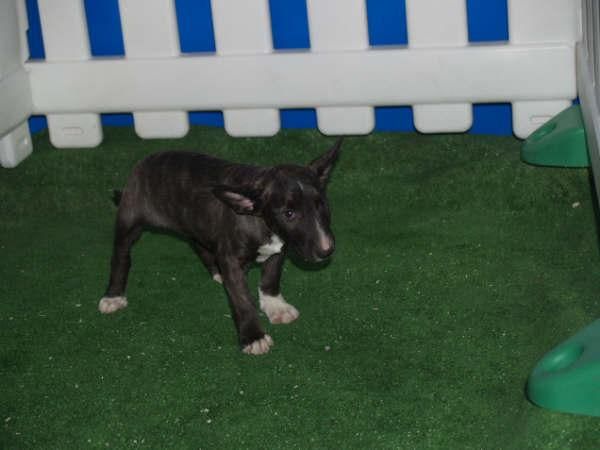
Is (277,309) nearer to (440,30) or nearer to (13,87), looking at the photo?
(440,30)

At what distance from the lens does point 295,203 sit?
3525 millimetres

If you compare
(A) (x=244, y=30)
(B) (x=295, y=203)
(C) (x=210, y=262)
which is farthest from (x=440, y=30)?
(B) (x=295, y=203)

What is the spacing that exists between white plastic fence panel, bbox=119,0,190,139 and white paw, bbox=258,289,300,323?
5.24 feet

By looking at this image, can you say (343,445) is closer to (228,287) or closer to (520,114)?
(228,287)

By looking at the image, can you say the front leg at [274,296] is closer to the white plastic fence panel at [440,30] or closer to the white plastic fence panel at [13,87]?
the white plastic fence panel at [440,30]

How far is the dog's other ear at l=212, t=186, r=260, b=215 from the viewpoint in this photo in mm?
3493

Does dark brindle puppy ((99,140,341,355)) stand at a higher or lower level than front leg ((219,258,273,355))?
higher

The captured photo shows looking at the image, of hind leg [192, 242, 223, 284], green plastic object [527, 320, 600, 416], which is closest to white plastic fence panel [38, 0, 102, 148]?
hind leg [192, 242, 223, 284]

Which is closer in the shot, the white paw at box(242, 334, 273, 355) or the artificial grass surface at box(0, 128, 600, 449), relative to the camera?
the artificial grass surface at box(0, 128, 600, 449)

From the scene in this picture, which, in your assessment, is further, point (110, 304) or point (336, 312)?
point (110, 304)

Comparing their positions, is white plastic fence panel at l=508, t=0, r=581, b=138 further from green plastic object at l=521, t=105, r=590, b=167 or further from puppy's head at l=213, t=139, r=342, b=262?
puppy's head at l=213, t=139, r=342, b=262

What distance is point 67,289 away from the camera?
446 cm

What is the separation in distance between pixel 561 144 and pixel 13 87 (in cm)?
267

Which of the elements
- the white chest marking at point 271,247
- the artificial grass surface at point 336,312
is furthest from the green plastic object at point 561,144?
the white chest marking at point 271,247
